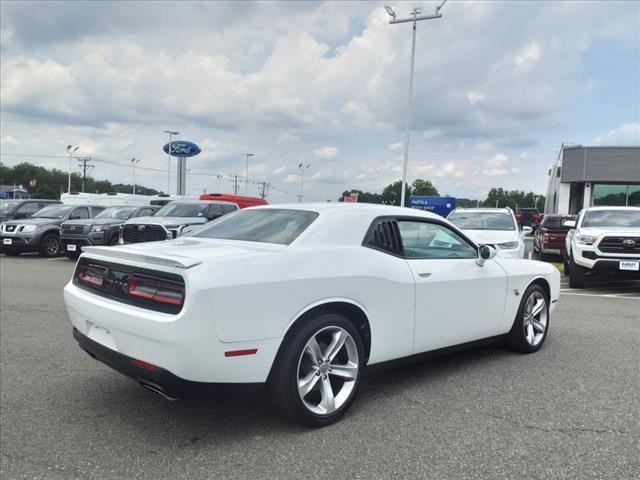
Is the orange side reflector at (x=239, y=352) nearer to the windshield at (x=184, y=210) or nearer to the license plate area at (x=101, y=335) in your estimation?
the license plate area at (x=101, y=335)

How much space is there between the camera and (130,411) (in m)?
3.68

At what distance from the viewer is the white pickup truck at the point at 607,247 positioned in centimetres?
949

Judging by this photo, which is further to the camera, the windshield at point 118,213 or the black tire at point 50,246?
the windshield at point 118,213

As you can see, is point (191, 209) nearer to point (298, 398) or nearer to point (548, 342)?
point (548, 342)

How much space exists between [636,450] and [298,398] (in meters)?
2.05

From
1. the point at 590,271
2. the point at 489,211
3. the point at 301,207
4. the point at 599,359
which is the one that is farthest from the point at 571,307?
the point at 301,207

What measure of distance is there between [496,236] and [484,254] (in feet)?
21.3

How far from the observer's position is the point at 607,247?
9.70 metres

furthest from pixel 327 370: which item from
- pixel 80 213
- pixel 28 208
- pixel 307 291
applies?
pixel 28 208

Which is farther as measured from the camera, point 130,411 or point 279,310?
point 130,411

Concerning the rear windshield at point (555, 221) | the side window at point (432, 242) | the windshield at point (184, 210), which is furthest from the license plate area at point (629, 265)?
the windshield at point (184, 210)

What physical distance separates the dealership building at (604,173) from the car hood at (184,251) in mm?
31854

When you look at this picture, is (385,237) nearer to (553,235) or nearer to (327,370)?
(327,370)

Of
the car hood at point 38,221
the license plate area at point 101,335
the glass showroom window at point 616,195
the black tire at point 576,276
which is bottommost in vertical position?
the black tire at point 576,276
